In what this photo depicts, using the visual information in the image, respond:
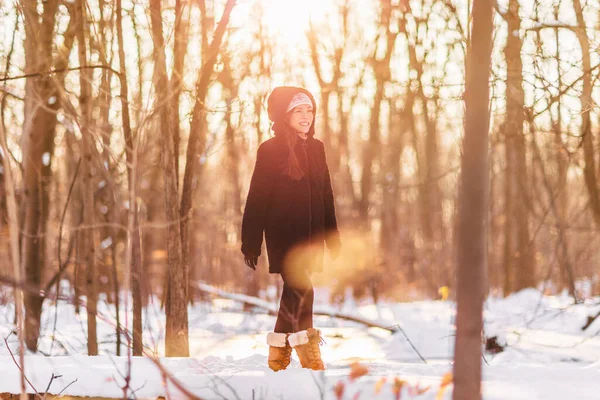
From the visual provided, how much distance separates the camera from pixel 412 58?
14.2 m

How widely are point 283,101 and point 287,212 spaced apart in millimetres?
731

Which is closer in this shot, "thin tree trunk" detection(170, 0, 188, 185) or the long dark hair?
the long dark hair

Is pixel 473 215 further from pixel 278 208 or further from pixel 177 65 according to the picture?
pixel 177 65

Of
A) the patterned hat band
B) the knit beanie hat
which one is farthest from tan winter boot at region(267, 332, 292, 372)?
the patterned hat band

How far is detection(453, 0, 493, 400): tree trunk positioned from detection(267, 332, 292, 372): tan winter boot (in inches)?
77.6

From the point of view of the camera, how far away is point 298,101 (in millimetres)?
4270

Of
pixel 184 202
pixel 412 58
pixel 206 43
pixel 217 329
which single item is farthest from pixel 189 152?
pixel 412 58

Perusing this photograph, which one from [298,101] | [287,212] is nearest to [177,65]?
[298,101]

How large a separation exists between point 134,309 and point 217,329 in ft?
12.9

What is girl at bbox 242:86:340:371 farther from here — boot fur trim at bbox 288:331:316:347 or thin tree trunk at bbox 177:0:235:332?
thin tree trunk at bbox 177:0:235:332

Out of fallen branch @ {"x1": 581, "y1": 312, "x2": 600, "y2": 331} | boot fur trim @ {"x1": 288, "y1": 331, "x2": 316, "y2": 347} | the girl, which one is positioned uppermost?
the girl

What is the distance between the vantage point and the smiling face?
428 centimetres

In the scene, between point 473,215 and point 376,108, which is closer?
point 473,215

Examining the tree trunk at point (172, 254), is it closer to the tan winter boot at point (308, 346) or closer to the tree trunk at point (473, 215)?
the tan winter boot at point (308, 346)
